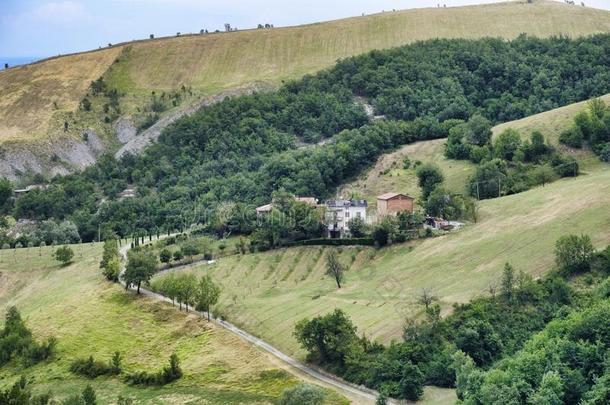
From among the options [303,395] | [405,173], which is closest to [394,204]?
[405,173]

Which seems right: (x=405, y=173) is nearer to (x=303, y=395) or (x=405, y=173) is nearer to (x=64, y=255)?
(x=64, y=255)

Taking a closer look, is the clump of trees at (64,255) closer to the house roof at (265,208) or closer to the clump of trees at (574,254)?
the house roof at (265,208)

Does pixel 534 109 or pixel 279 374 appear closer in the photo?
pixel 279 374

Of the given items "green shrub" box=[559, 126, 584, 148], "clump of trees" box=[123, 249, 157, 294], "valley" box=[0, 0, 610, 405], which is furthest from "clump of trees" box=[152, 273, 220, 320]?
"green shrub" box=[559, 126, 584, 148]

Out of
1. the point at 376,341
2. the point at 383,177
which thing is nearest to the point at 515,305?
the point at 376,341

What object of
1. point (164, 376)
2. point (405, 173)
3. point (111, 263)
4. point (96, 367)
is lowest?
point (164, 376)

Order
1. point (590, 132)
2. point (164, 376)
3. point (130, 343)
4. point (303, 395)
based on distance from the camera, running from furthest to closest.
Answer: point (590, 132) → point (130, 343) → point (164, 376) → point (303, 395)

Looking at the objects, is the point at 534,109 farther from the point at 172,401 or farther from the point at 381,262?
the point at 172,401
